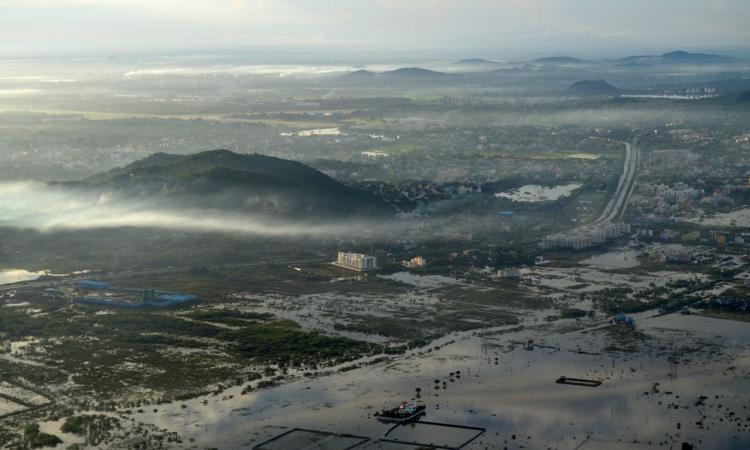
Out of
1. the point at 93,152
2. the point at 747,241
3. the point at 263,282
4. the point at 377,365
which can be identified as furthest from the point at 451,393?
the point at 93,152

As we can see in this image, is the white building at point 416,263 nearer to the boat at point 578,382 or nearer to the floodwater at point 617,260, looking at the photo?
the floodwater at point 617,260

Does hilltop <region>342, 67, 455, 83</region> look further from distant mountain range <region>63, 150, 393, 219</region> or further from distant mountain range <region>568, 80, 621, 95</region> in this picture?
distant mountain range <region>63, 150, 393, 219</region>

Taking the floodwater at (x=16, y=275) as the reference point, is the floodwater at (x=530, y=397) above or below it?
below

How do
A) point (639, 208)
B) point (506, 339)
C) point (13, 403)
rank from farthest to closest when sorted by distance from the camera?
1. point (639, 208)
2. point (506, 339)
3. point (13, 403)

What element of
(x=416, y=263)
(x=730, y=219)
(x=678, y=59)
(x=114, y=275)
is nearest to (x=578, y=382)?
(x=416, y=263)

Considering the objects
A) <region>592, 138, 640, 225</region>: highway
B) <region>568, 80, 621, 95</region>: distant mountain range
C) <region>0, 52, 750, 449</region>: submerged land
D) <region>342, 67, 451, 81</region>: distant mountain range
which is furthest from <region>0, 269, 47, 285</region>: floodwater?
<region>342, 67, 451, 81</region>: distant mountain range

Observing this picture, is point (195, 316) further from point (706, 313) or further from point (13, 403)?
point (706, 313)

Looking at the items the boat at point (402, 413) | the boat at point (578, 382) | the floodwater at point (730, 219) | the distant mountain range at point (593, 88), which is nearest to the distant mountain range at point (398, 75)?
the distant mountain range at point (593, 88)
